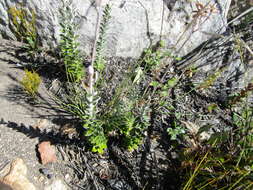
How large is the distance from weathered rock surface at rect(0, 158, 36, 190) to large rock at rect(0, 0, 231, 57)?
56.2 inches

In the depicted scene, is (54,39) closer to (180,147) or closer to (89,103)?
(89,103)

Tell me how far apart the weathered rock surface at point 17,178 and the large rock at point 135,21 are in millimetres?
1427

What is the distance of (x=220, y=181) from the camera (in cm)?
157

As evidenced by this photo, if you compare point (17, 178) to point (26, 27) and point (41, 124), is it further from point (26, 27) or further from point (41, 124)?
point (26, 27)

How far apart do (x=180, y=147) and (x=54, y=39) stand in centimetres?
185

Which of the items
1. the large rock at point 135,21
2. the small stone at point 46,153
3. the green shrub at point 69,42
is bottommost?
the small stone at point 46,153

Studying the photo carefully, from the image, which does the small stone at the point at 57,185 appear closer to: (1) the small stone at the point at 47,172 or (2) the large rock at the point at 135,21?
(1) the small stone at the point at 47,172

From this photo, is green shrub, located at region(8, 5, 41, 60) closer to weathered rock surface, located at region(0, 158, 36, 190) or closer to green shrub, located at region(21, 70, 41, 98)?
green shrub, located at region(21, 70, 41, 98)

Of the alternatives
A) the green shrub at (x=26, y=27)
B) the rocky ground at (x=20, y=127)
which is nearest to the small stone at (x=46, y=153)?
the rocky ground at (x=20, y=127)

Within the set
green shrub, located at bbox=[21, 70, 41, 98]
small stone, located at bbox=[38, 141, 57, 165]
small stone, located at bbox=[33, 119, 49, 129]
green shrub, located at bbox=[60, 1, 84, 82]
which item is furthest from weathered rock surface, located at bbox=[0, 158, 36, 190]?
green shrub, located at bbox=[60, 1, 84, 82]

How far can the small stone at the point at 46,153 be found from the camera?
1.70 meters

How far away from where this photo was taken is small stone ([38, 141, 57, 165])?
1696mm

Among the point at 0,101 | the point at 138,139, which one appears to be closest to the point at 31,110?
the point at 0,101

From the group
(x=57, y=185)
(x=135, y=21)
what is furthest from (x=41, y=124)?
(x=135, y=21)
